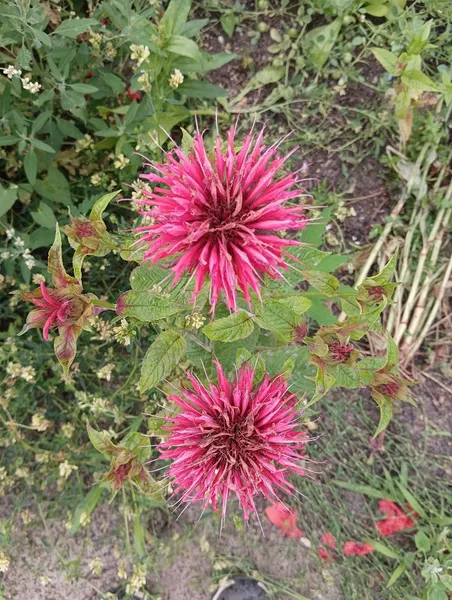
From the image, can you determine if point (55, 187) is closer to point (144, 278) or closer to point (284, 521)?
point (144, 278)

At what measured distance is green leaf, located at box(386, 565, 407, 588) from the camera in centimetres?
216

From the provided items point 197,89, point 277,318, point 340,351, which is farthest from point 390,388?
point 197,89

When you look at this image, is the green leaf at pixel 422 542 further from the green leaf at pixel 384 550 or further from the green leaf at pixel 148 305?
the green leaf at pixel 148 305

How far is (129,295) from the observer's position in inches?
50.6

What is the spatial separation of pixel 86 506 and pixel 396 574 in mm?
1285

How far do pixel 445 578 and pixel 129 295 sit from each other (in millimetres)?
1651

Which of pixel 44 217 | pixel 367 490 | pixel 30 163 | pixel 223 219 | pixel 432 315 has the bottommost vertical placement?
pixel 367 490

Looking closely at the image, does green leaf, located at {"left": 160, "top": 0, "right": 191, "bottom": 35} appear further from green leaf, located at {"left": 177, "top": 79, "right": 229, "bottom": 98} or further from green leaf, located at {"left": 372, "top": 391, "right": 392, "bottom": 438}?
green leaf, located at {"left": 372, "top": 391, "right": 392, "bottom": 438}

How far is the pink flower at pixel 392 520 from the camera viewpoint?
227cm

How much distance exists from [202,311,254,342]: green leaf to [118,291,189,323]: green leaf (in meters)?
0.12

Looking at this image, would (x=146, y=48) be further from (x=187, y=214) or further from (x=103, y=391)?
(x=103, y=391)

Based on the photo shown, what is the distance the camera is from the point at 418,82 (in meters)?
1.97

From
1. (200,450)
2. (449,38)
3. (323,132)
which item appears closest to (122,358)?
(200,450)

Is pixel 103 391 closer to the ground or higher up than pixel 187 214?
→ closer to the ground
